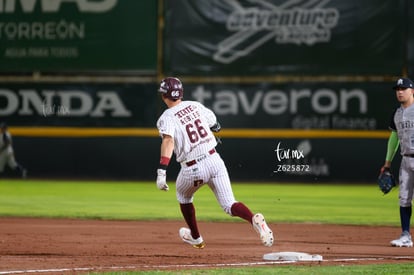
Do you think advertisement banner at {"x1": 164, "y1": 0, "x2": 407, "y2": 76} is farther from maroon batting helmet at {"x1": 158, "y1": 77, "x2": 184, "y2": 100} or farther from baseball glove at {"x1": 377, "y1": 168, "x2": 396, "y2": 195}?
maroon batting helmet at {"x1": 158, "y1": 77, "x2": 184, "y2": 100}

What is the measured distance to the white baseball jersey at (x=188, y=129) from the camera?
962 centimetres

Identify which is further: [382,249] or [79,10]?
[79,10]

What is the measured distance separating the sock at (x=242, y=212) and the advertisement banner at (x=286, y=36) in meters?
15.3

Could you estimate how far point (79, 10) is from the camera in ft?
83.2

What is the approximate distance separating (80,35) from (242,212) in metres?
16.6

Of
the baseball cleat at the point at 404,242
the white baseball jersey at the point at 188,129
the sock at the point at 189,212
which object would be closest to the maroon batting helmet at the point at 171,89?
the white baseball jersey at the point at 188,129

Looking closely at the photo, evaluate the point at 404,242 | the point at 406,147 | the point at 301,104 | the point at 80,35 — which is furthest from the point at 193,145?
the point at 80,35

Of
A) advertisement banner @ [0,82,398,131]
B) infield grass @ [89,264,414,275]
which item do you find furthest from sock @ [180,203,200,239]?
advertisement banner @ [0,82,398,131]

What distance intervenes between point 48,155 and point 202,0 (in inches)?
215

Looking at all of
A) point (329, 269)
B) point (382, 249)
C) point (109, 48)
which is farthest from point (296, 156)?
point (329, 269)

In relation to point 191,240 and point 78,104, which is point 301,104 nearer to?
point 78,104

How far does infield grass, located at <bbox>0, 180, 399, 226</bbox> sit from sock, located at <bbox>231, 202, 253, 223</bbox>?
5417mm

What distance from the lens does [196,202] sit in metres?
18.8

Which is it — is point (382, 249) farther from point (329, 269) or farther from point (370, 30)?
point (370, 30)
